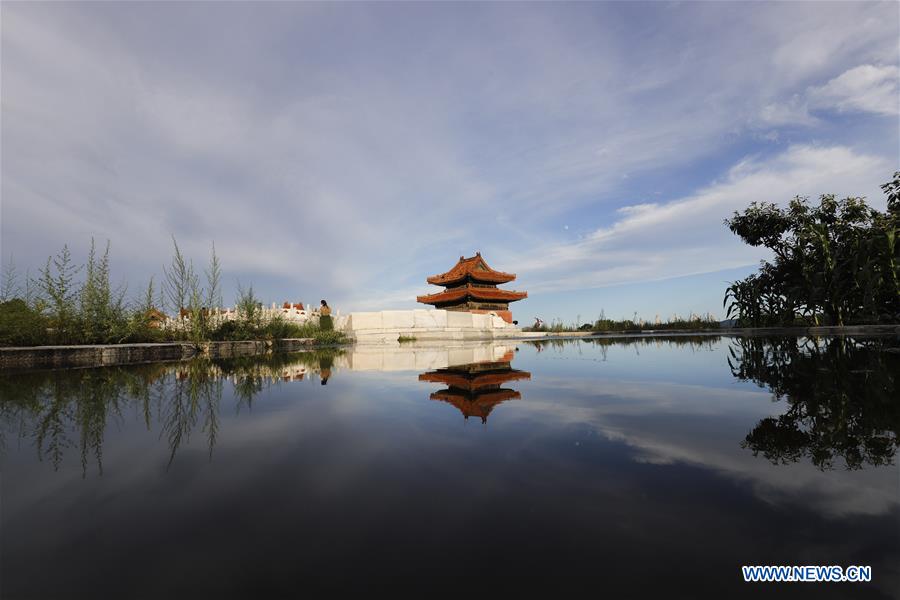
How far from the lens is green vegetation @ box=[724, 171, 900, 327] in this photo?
458 inches

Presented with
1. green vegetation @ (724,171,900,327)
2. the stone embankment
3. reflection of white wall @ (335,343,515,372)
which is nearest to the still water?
reflection of white wall @ (335,343,515,372)

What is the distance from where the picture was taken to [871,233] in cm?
1266

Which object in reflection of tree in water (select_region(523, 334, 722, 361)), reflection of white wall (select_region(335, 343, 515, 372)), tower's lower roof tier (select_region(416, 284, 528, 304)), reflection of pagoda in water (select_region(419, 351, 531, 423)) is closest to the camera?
reflection of pagoda in water (select_region(419, 351, 531, 423))

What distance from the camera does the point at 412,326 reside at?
25234mm

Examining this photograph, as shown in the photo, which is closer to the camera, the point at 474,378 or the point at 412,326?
the point at 474,378

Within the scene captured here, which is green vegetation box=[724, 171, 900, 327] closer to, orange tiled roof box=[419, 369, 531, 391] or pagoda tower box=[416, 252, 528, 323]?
orange tiled roof box=[419, 369, 531, 391]

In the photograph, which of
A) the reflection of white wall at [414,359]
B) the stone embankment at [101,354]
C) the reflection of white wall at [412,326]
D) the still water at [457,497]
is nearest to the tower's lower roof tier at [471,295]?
Answer: the reflection of white wall at [412,326]

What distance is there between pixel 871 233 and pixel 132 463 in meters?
19.1

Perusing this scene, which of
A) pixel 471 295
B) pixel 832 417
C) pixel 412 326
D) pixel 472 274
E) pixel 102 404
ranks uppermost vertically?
pixel 472 274

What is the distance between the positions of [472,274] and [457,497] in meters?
34.4

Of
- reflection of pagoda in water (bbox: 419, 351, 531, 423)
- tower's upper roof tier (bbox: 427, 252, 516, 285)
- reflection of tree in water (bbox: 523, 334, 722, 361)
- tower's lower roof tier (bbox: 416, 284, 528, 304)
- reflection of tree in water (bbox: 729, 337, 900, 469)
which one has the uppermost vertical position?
tower's upper roof tier (bbox: 427, 252, 516, 285)

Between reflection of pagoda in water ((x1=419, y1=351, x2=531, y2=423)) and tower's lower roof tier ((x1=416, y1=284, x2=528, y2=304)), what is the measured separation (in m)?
29.1

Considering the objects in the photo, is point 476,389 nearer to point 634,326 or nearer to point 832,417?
point 832,417

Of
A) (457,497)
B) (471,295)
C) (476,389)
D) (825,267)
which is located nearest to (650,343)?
(825,267)
